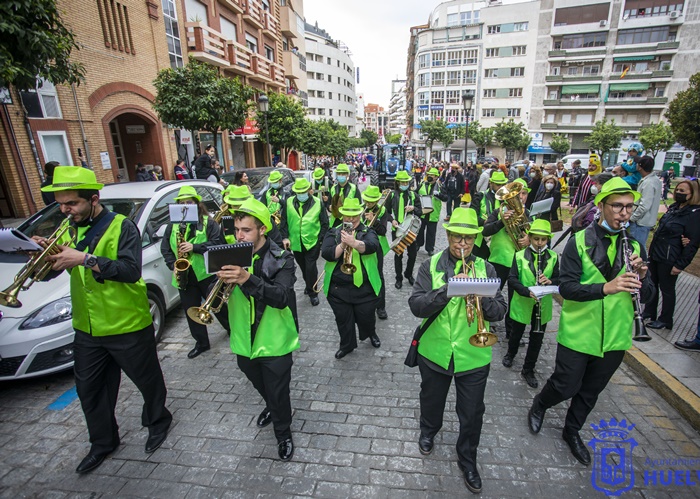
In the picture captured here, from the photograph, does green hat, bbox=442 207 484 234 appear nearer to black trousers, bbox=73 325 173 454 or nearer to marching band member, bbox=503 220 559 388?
marching band member, bbox=503 220 559 388

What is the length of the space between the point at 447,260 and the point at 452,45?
61789 mm

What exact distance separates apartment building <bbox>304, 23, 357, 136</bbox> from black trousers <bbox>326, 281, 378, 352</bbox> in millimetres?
60435

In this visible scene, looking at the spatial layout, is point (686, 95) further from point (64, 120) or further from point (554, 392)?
point (64, 120)

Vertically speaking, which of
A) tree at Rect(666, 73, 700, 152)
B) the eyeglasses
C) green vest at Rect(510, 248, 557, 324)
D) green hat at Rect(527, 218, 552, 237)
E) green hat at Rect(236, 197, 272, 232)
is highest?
tree at Rect(666, 73, 700, 152)

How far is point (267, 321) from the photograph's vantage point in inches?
121

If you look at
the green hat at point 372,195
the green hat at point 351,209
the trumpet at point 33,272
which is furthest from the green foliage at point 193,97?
the trumpet at point 33,272

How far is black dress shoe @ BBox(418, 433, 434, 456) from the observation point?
3277mm

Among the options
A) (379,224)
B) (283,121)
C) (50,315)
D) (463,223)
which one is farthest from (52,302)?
(283,121)

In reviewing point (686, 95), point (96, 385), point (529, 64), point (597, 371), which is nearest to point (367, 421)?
point (597, 371)

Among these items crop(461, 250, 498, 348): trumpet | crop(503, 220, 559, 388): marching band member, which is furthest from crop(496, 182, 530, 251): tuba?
crop(461, 250, 498, 348): trumpet

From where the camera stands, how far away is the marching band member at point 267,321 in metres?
2.98

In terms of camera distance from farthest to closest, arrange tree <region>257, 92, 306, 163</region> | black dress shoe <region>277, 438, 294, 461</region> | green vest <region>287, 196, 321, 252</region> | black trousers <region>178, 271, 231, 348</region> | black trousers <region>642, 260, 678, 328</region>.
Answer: tree <region>257, 92, 306, 163</region>
green vest <region>287, 196, 321, 252</region>
black trousers <region>642, 260, 678, 328</region>
black trousers <region>178, 271, 231, 348</region>
black dress shoe <region>277, 438, 294, 461</region>

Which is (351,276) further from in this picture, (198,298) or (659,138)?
(659,138)

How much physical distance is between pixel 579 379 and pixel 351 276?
253cm
